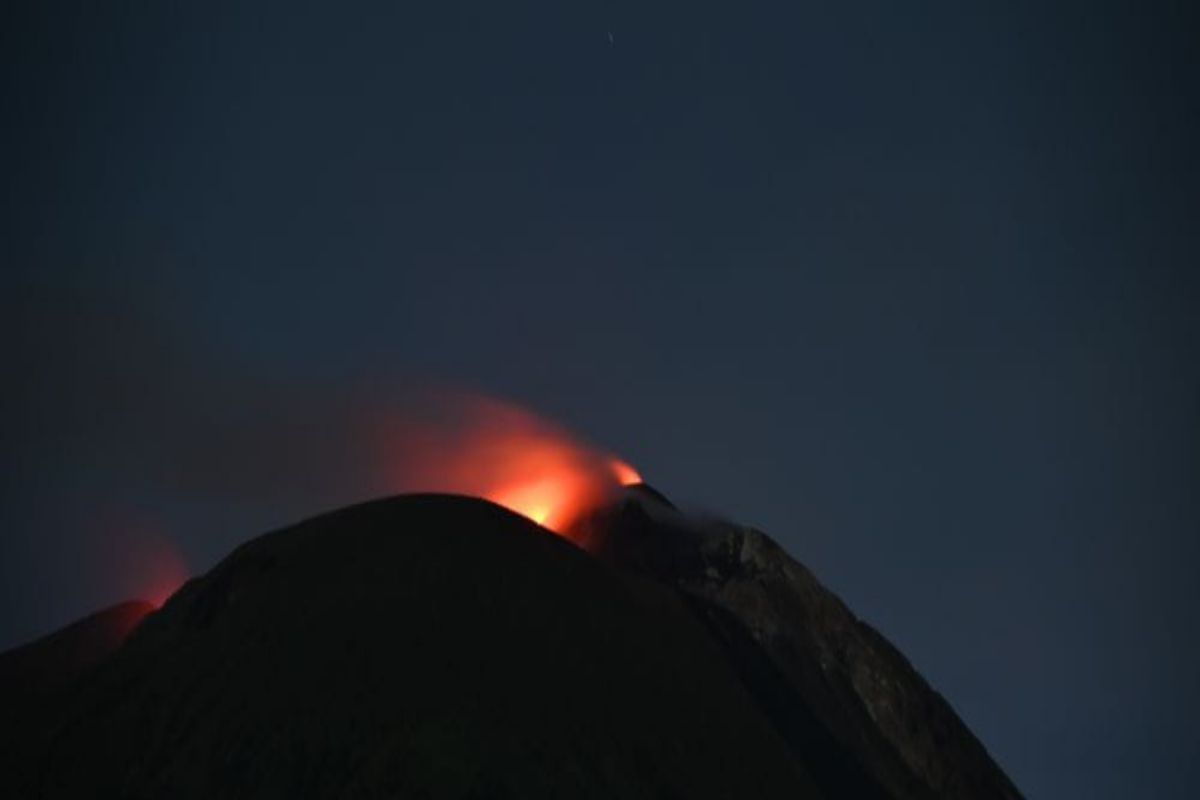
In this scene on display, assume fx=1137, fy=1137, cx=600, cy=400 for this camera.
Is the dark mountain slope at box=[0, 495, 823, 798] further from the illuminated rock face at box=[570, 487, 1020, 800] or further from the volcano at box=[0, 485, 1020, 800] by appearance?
the illuminated rock face at box=[570, 487, 1020, 800]

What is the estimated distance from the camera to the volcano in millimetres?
109750

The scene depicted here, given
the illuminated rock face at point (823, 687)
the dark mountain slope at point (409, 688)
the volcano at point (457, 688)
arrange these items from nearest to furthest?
1. the dark mountain slope at point (409, 688)
2. the volcano at point (457, 688)
3. the illuminated rock face at point (823, 687)

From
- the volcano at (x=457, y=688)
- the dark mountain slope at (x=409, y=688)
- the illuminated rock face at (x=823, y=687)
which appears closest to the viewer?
the dark mountain slope at (x=409, y=688)

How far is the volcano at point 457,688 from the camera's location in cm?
10975

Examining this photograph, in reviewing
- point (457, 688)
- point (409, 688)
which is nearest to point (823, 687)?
point (457, 688)

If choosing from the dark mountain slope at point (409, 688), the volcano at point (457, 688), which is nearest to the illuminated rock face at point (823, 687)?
the volcano at point (457, 688)

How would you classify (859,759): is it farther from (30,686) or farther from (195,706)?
(30,686)

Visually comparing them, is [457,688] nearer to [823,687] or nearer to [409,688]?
[409,688]

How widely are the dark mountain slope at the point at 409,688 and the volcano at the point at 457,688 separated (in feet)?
0.90

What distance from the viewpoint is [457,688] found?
119 meters

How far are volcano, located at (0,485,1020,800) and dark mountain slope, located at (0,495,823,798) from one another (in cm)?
27

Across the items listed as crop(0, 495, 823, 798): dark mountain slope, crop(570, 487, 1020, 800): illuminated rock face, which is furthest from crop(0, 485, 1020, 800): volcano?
crop(570, 487, 1020, 800): illuminated rock face

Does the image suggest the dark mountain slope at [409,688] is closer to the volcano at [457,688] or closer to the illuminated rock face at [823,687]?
the volcano at [457,688]

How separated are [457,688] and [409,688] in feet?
16.3
